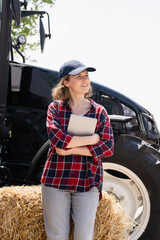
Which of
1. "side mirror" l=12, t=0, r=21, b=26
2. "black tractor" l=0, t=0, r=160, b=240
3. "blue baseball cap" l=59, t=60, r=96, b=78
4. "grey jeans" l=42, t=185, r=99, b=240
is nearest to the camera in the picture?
"grey jeans" l=42, t=185, r=99, b=240

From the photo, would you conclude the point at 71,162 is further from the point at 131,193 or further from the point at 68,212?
the point at 131,193

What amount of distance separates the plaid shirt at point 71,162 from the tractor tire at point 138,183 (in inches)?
41.8

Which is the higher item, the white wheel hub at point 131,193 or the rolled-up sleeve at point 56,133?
the rolled-up sleeve at point 56,133

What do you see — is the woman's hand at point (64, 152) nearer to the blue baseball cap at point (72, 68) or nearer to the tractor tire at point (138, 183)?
Answer: the blue baseball cap at point (72, 68)

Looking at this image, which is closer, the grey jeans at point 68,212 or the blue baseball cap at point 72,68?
the grey jeans at point 68,212

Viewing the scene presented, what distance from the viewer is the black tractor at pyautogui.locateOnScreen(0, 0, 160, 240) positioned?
344 cm

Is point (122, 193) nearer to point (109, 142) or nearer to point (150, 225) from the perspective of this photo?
point (150, 225)

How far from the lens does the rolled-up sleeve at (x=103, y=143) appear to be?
2.46m

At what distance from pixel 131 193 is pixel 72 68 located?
1563 millimetres

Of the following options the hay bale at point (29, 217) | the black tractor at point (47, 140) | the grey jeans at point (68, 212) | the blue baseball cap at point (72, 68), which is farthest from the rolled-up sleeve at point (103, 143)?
the black tractor at point (47, 140)

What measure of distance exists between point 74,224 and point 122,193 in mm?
1215

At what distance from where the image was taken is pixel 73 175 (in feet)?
8.02

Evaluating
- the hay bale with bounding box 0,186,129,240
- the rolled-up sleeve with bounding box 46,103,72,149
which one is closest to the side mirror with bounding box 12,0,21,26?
the rolled-up sleeve with bounding box 46,103,72,149

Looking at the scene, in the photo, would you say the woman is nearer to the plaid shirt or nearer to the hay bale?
the plaid shirt
